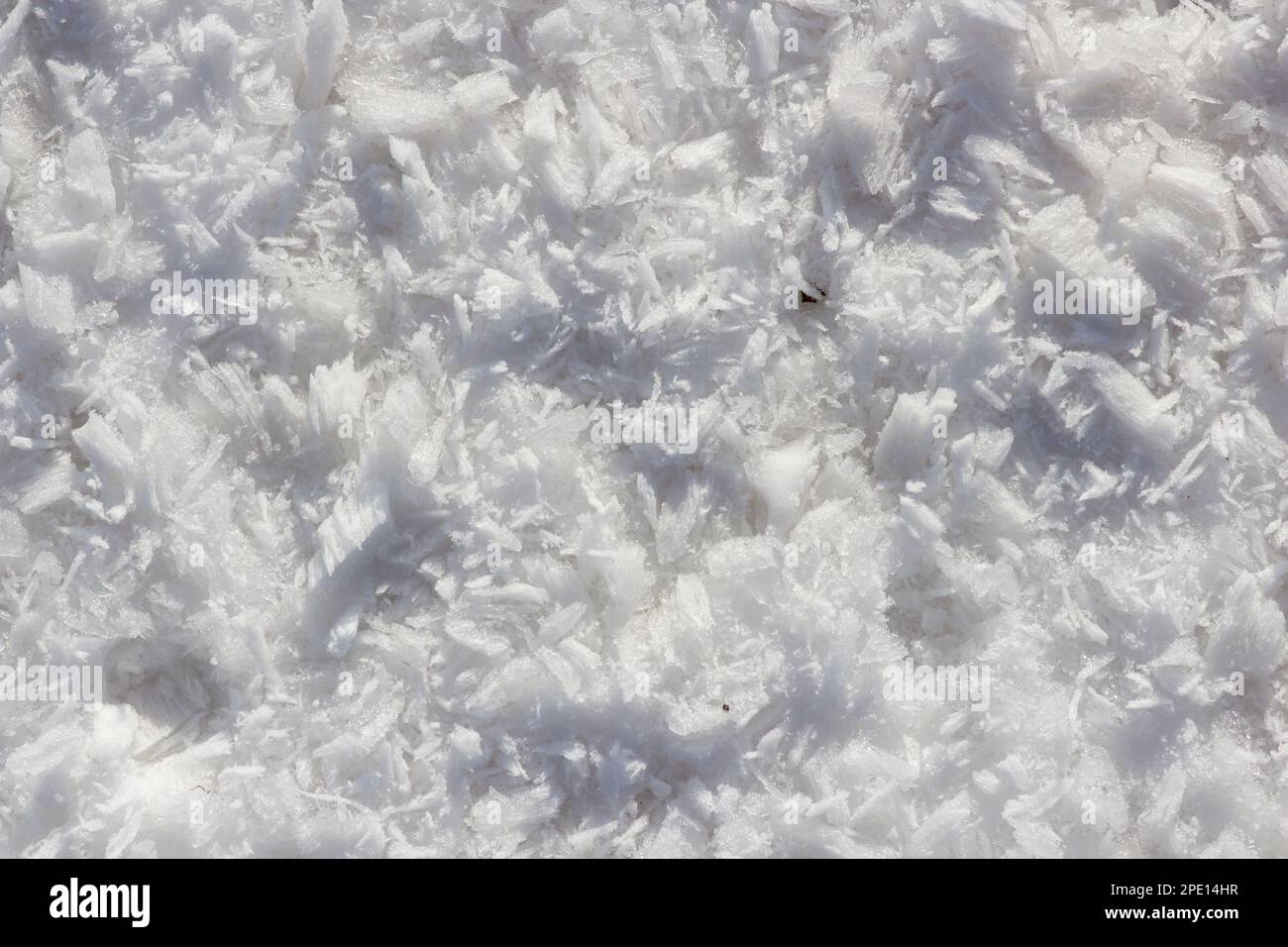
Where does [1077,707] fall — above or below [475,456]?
below

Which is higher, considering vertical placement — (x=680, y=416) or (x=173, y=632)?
(x=680, y=416)

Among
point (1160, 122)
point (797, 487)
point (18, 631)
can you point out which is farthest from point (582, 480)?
point (1160, 122)

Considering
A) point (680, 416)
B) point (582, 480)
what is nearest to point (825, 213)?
point (680, 416)

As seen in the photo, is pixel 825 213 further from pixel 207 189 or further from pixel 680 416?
pixel 207 189

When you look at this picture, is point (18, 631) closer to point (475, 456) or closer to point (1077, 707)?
point (475, 456)

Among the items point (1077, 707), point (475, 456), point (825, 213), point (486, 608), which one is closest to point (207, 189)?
point (475, 456)
